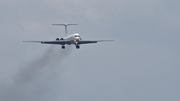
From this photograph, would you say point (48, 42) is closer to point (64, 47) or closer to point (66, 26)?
point (64, 47)

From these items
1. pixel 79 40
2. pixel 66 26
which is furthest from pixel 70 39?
pixel 66 26

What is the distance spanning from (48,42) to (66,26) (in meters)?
31.1

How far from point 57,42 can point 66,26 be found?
1129 inches

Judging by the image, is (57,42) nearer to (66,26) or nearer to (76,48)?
(76,48)

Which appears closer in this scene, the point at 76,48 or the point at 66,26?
the point at 76,48

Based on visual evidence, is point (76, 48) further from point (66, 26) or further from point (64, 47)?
point (66, 26)

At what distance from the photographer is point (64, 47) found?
16988cm

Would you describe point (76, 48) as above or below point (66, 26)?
below

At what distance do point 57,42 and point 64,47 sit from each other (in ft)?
14.8

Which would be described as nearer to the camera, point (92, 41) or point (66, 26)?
point (92, 41)

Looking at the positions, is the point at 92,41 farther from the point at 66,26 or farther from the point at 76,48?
the point at 66,26

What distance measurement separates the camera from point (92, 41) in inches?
6535

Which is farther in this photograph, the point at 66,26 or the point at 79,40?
the point at 66,26

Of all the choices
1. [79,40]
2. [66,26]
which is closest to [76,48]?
[79,40]
